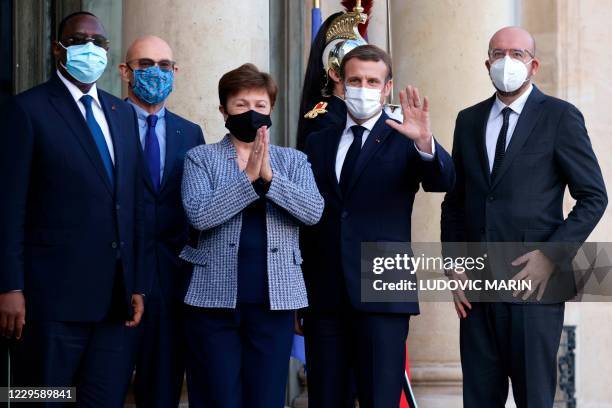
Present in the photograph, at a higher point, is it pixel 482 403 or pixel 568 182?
pixel 568 182

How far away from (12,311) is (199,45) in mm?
2161

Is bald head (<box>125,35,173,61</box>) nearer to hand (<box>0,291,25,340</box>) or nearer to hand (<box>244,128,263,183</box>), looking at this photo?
hand (<box>244,128,263,183</box>)

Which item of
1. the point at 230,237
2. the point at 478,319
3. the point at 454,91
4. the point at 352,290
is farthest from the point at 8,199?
the point at 454,91

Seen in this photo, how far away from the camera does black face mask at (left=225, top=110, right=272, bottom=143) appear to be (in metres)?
5.25

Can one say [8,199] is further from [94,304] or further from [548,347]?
[548,347]

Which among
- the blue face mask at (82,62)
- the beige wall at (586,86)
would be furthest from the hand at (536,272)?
the beige wall at (586,86)

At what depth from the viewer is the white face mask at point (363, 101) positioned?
17.8 ft

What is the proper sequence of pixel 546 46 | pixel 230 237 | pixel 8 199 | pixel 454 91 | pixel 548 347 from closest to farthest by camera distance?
pixel 8 199
pixel 230 237
pixel 548 347
pixel 454 91
pixel 546 46

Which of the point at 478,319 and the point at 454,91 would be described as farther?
the point at 454,91

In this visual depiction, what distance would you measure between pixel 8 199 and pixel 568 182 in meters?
2.44

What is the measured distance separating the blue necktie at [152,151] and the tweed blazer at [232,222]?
0.30 metres

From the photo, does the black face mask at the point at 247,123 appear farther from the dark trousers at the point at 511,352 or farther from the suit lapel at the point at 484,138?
the dark trousers at the point at 511,352

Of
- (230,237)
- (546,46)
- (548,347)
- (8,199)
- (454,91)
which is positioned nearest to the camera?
(8,199)

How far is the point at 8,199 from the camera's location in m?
4.85
